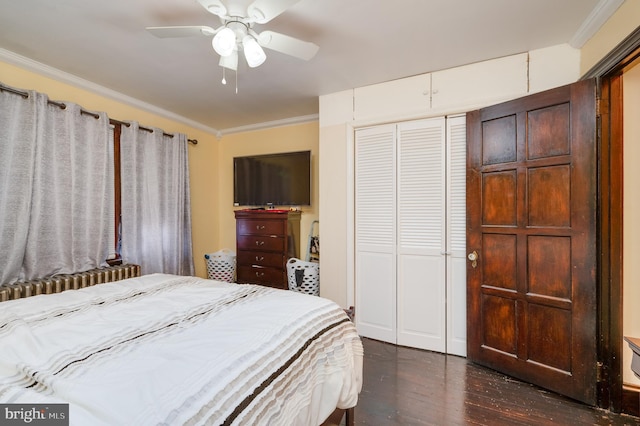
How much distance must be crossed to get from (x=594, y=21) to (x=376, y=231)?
2108 mm

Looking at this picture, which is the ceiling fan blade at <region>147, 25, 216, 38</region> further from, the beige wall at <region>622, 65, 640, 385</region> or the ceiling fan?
the beige wall at <region>622, 65, 640, 385</region>

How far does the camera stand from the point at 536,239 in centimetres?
207

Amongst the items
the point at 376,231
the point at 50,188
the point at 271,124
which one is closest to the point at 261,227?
the point at 376,231

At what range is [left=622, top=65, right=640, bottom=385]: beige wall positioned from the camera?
71.1 inches

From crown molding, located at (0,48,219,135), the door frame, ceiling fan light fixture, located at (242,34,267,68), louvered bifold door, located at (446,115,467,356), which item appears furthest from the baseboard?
crown molding, located at (0,48,219,135)

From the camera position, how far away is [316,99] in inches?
126

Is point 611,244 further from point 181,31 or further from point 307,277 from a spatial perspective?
point 181,31

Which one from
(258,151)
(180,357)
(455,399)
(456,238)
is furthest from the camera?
(258,151)

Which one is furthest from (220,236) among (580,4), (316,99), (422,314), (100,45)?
(580,4)

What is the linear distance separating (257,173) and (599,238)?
333cm

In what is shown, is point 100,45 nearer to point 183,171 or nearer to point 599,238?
point 183,171

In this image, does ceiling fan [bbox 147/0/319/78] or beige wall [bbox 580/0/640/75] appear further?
beige wall [bbox 580/0/640/75]

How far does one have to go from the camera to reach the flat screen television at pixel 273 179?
11.5 ft

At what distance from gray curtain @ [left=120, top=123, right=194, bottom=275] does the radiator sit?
26 cm
